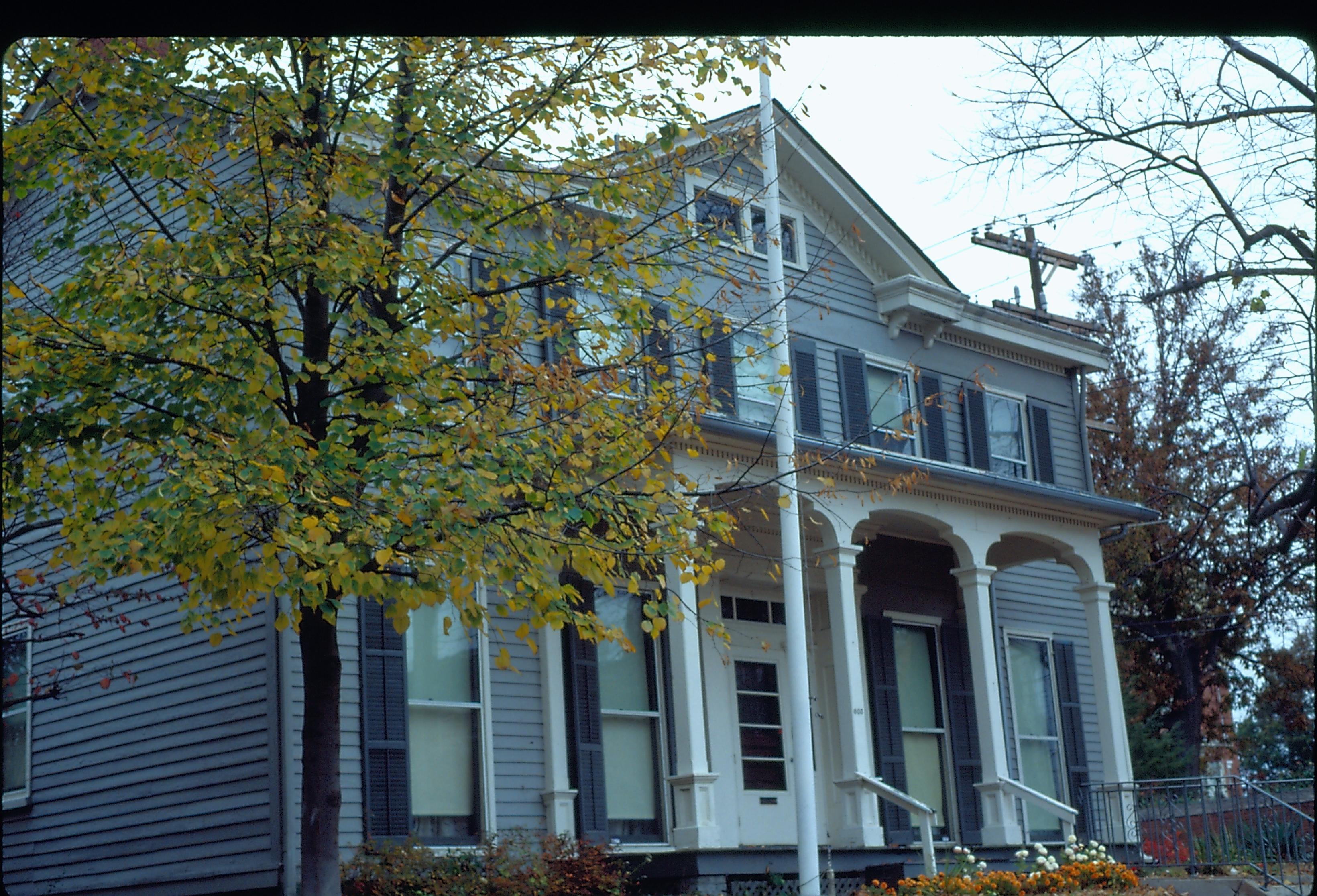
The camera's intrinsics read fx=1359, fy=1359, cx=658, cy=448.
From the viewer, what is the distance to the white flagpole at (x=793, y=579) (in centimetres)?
1079

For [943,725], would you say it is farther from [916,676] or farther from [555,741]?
[555,741]

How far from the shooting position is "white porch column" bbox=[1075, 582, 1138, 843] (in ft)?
50.3

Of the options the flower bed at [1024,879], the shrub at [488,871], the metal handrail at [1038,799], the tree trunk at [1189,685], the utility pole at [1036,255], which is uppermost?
the utility pole at [1036,255]

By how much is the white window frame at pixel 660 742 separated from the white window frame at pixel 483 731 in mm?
1263

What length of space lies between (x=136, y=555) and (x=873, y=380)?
1127 centimetres

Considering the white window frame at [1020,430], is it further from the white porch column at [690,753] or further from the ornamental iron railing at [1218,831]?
the white porch column at [690,753]

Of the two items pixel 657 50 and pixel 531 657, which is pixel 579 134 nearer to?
pixel 657 50

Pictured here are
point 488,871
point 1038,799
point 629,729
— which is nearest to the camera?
point 488,871

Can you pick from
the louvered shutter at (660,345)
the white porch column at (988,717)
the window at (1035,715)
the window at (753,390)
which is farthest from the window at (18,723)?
the window at (1035,715)

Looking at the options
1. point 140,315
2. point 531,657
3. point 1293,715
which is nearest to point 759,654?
point 531,657

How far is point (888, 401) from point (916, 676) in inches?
133

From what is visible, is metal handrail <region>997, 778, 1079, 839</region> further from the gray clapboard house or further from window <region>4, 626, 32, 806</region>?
window <region>4, 626, 32, 806</region>

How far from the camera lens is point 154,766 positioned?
11.8 meters

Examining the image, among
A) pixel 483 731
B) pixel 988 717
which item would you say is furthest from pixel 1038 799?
pixel 483 731
